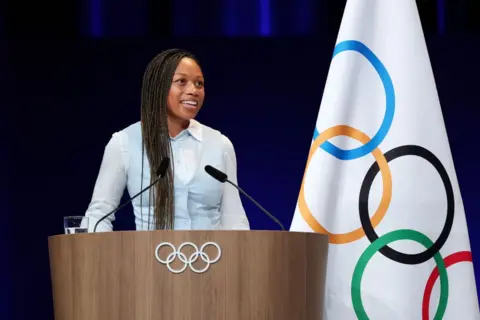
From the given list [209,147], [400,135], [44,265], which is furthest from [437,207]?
[44,265]

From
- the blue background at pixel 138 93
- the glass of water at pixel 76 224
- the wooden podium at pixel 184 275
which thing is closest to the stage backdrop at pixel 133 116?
the blue background at pixel 138 93

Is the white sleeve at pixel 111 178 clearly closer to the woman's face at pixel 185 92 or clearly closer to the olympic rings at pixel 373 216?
the woman's face at pixel 185 92

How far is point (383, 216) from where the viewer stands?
2.22 m

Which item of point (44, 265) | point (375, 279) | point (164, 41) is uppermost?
point (164, 41)

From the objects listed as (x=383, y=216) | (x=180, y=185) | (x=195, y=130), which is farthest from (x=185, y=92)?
(x=383, y=216)

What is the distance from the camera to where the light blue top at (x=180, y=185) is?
2.54m

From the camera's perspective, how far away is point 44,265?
388 centimetres

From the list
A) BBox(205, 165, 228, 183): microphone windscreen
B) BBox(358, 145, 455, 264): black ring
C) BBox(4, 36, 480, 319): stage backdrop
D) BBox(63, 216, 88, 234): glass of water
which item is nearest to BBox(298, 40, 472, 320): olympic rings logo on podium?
BBox(358, 145, 455, 264): black ring

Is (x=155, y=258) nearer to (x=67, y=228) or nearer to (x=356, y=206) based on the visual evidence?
(x=67, y=228)

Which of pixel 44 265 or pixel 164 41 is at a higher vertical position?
pixel 164 41

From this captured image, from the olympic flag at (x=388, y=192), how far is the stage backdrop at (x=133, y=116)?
1702 millimetres

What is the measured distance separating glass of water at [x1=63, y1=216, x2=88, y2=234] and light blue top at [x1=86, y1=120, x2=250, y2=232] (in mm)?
470

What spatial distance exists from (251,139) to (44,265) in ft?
3.51

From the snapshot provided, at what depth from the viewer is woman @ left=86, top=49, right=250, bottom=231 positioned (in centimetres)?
253
